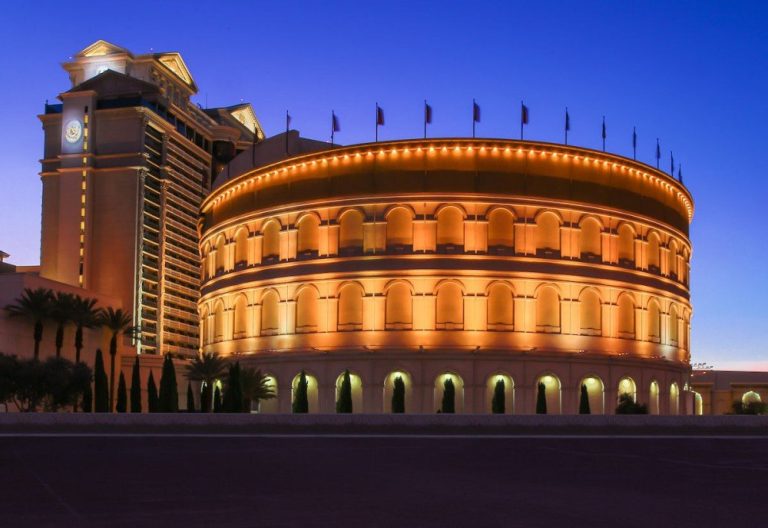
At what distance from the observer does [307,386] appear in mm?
52219

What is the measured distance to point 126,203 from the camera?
115m

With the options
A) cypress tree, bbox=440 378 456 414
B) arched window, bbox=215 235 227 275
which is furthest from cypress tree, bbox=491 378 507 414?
arched window, bbox=215 235 227 275

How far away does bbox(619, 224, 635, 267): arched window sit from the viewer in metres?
55.3

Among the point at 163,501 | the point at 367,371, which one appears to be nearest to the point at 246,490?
the point at 163,501

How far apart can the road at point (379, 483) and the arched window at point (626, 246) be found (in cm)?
2654

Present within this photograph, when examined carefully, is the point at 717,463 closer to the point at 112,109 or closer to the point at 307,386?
the point at 307,386

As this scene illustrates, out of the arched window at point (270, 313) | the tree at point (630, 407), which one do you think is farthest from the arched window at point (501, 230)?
the arched window at point (270, 313)

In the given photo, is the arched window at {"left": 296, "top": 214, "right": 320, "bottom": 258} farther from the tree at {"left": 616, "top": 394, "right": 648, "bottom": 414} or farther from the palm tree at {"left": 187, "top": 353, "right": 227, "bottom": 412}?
the tree at {"left": 616, "top": 394, "right": 648, "bottom": 414}

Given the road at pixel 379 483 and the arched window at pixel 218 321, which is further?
the arched window at pixel 218 321

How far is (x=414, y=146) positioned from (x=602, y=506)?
128 ft

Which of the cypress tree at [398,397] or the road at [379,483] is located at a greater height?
the cypress tree at [398,397]

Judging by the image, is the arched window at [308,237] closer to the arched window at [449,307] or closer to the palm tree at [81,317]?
the arched window at [449,307]

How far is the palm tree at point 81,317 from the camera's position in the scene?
67.8m

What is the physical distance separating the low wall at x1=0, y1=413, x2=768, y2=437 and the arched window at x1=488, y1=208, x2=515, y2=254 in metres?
16.0
